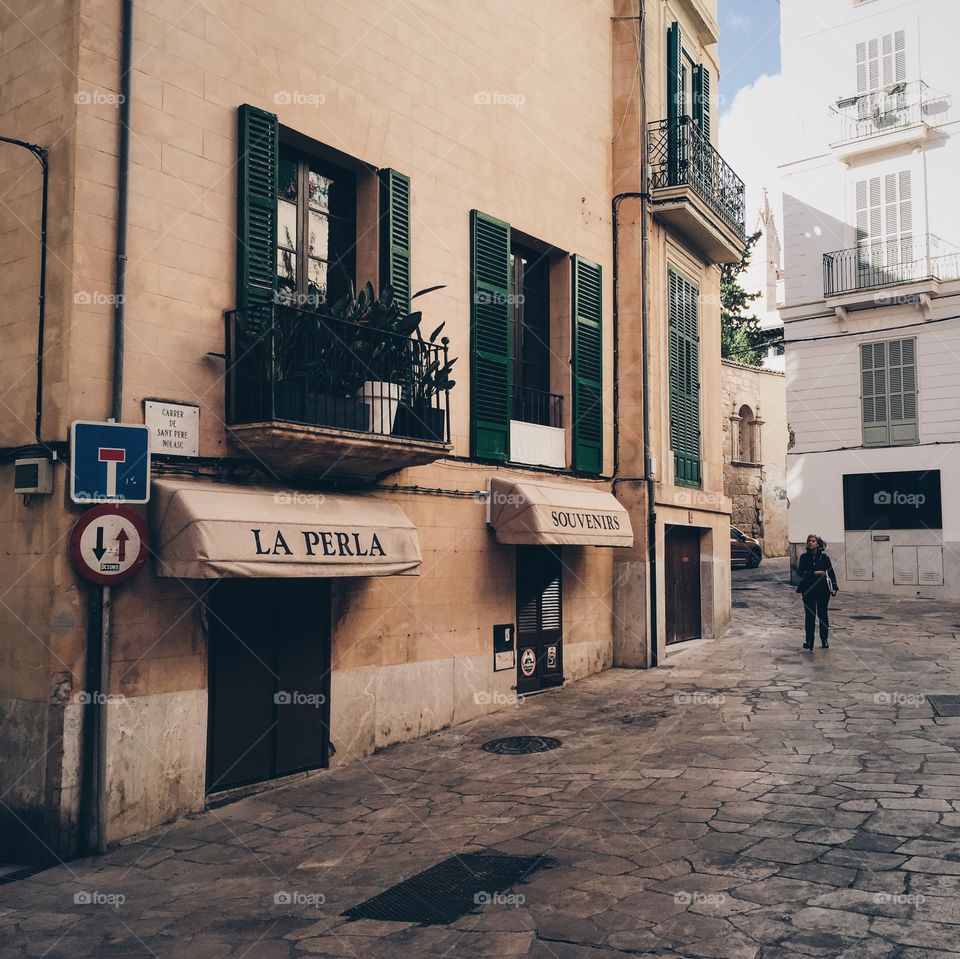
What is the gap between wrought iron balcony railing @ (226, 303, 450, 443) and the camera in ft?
25.3

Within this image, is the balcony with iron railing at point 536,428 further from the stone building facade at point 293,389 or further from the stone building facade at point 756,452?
the stone building facade at point 756,452

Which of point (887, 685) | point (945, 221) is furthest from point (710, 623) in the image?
point (945, 221)

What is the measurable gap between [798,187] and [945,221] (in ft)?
12.2

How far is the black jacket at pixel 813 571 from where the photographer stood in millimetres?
13977

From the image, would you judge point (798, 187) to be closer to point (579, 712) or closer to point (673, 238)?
point (673, 238)

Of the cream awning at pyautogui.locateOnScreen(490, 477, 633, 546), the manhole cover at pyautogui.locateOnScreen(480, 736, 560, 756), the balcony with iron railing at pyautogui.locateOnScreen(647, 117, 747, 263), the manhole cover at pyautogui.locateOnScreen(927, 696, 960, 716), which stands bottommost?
the manhole cover at pyautogui.locateOnScreen(480, 736, 560, 756)

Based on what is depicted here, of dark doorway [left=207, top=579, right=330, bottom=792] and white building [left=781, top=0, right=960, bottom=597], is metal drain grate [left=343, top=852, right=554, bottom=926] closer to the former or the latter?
dark doorway [left=207, top=579, right=330, bottom=792]

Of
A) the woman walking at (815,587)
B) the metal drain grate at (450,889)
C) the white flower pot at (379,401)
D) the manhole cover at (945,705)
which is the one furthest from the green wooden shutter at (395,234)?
the woman walking at (815,587)

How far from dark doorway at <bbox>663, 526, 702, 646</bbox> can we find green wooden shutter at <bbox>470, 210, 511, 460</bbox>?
4.92 meters

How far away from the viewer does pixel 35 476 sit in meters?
6.97

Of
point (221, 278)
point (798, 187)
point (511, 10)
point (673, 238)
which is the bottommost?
point (221, 278)

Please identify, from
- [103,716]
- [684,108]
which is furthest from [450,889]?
[684,108]

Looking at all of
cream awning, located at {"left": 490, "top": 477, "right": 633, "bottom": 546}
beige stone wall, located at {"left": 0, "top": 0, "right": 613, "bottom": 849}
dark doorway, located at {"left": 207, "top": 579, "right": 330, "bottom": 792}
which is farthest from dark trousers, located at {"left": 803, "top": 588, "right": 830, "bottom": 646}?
dark doorway, located at {"left": 207, "top": 579, "right": 330, "bottom": 792}

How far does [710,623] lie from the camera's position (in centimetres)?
1612
